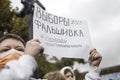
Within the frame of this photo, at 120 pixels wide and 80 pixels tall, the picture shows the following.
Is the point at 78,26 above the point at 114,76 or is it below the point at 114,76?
above

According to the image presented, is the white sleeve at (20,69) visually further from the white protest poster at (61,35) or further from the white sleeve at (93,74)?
the white protest poster at (61,35)

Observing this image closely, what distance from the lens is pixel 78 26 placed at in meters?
4.88

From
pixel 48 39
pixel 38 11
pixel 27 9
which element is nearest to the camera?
pixel 48 39

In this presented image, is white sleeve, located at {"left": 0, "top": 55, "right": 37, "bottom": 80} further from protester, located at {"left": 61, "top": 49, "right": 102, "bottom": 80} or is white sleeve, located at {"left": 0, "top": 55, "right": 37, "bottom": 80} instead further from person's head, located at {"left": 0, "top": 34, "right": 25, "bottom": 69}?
protester, located at {"left": 61, "top": 49, "right": 102, "bottom": 80}

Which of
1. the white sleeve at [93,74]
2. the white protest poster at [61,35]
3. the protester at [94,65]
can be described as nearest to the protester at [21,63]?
the protester at [94,65]

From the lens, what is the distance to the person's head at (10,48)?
2.17 metres

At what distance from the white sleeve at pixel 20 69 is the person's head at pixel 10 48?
20 centimetres

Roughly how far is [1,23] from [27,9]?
38.3 feet

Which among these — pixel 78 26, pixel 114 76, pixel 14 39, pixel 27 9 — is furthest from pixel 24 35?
pixel 14 39

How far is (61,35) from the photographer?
4648 mm

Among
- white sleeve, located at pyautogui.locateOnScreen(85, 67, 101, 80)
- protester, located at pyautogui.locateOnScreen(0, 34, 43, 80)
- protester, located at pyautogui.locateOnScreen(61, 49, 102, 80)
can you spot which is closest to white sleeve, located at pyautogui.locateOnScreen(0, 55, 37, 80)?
protester, located at pyautogui.locateOnScreen(0, 34, 43, 80)

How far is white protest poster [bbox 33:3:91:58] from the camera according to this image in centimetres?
438

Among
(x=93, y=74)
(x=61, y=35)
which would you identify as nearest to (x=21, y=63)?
(x=93, y=74)

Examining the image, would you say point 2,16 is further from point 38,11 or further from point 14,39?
point 14,39
